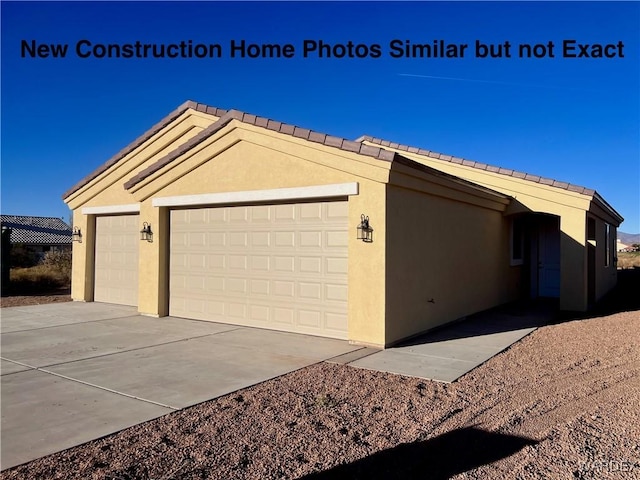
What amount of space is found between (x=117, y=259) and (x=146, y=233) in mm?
2717

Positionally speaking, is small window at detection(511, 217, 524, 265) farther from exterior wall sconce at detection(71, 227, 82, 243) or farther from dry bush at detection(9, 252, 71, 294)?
dry bush at detection(9, 252, 71, 294)

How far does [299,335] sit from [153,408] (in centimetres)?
423

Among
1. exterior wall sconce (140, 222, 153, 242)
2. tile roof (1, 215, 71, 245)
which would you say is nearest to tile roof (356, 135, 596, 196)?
exterior wall sconce (140, 222, 153, 242)

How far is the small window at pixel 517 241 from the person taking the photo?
14117 millimetres

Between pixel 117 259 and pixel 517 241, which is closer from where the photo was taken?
pixel 117 259

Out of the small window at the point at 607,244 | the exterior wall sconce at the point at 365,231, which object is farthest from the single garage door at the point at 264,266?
the small window at the point at 607,244

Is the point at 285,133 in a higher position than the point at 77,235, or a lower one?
higher

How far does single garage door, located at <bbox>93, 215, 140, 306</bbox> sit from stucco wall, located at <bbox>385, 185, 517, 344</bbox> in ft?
25.7

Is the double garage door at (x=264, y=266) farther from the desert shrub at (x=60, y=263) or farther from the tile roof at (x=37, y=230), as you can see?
the tile roof at (x=37, y=230)

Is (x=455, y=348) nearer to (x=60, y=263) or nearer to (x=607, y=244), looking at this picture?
(x=607, y=244)

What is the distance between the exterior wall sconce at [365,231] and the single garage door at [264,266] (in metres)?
0.53

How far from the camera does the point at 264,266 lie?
31.7 ft

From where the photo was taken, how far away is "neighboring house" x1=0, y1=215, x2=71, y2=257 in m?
42.3

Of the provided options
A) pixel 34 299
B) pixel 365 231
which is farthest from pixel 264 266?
pixel 34 299
